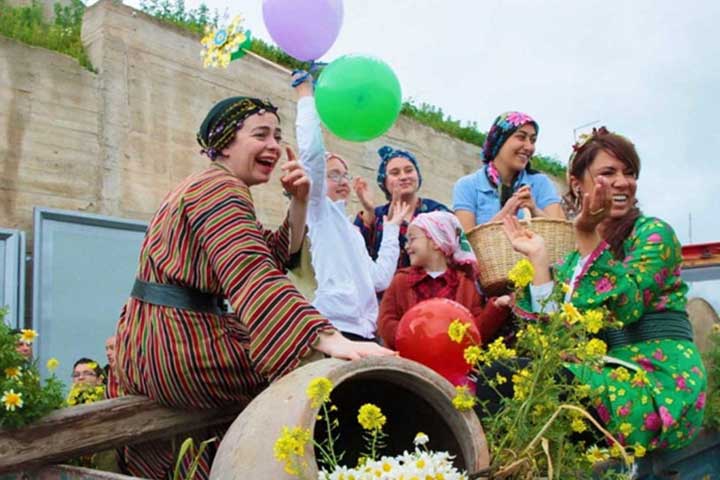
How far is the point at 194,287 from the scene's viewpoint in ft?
7.73

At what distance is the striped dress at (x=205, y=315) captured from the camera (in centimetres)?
207

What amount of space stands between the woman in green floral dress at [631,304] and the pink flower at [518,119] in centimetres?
137

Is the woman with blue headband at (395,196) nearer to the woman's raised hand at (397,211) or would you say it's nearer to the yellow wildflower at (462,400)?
the woman's raised hand at (397,211)

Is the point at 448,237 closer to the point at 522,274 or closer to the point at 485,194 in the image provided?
the point at 485,194

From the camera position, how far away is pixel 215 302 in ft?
8.01

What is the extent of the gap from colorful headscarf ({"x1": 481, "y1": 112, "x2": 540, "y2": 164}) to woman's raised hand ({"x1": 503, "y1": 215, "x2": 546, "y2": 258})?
1.18m

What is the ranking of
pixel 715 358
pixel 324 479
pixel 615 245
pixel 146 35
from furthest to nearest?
1. pixel 146 35
2. pixel 715 358
3. pixel 615 245
4. pixel 324 479

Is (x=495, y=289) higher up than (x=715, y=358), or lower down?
higher up

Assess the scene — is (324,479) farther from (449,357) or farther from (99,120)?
(99,120)

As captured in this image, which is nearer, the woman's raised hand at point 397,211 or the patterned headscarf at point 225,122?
the patterned headscarf at point 225,122

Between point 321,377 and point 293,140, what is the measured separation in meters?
7.37

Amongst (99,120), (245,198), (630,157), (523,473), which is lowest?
(523,473)

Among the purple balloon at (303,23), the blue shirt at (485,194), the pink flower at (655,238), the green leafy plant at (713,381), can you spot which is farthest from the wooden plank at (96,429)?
the blue shirt at (485,194)

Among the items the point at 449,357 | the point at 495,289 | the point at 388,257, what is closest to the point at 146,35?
the point at 388,257
